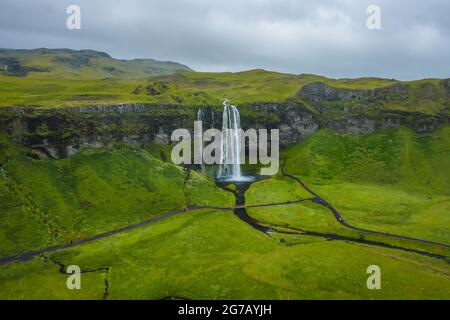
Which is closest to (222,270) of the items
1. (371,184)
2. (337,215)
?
(337,215)

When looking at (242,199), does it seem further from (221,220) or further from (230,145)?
(230,145)

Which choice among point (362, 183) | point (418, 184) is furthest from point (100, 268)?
point (418, 184)

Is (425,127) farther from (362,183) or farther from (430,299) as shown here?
(430,299)

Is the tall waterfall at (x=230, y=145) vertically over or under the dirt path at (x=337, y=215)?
over

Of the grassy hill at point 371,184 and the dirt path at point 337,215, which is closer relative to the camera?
the dirt path at point 337,215

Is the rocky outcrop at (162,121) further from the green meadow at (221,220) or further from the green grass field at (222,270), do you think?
the green grass field at (222,270)

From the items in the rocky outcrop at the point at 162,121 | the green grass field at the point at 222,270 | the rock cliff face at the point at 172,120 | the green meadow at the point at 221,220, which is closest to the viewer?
the green grass field at the point at 222,270
